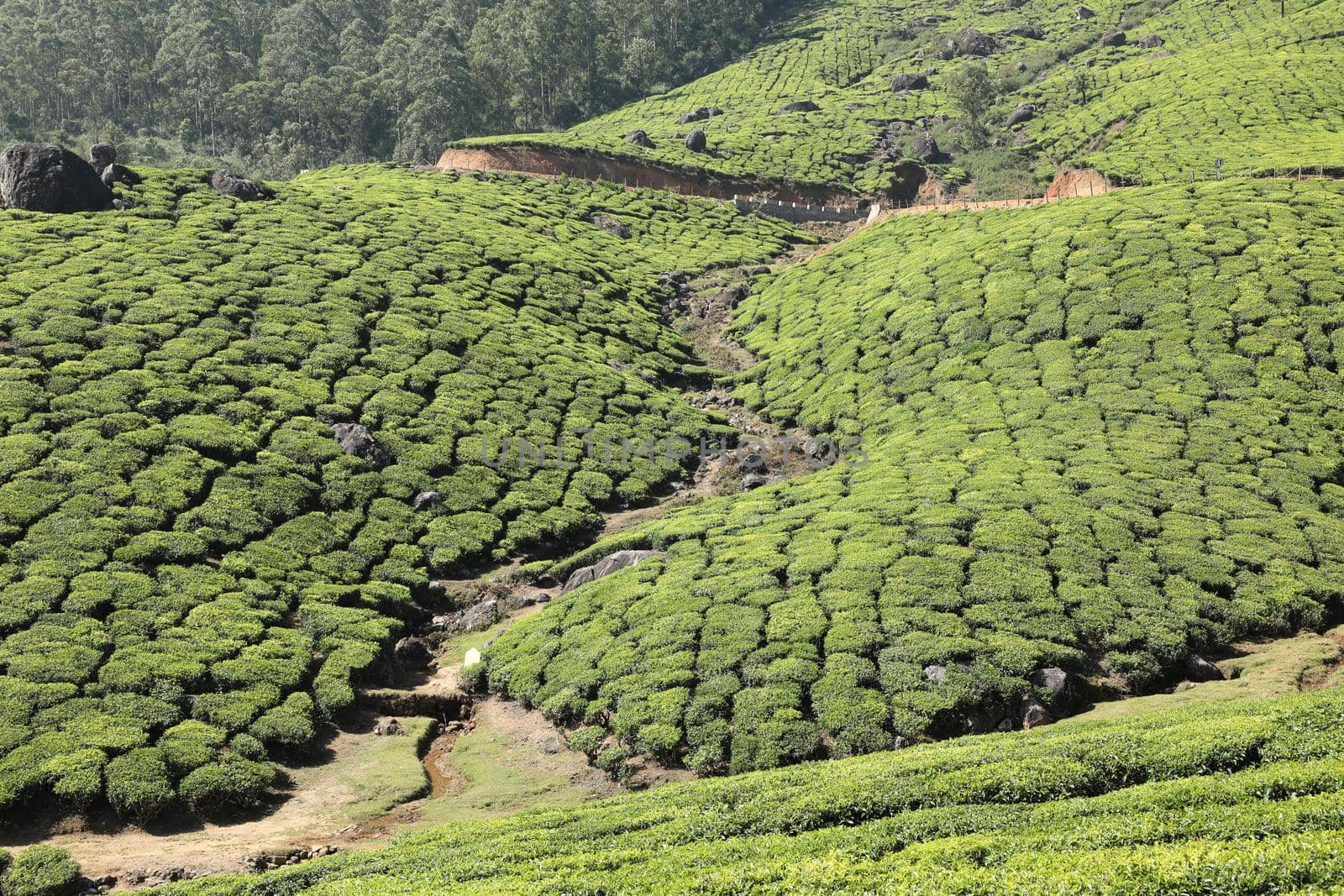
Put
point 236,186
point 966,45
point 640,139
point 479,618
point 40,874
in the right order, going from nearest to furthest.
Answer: point 40,874 < point 479,618 < point 236,186 < point 640,139 < point 966,45

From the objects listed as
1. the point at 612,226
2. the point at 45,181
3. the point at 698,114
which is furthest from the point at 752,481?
the point at 698,114

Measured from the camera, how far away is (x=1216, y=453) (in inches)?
1417

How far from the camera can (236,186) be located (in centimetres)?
6462

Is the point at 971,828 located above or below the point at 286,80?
below

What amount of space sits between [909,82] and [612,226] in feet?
225

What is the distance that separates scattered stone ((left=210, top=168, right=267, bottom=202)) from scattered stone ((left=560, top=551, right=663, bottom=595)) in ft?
144

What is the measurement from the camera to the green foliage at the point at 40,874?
20.0 m

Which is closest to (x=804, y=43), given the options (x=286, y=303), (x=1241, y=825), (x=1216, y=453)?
(x=286, y=303)

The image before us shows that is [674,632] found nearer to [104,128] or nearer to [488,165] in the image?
[488,165]

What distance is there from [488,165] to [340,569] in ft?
222

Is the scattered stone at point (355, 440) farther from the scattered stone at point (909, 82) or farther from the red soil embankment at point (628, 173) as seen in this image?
the scattered stone at point (909, 82)

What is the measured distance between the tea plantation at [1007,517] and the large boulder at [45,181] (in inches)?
1656

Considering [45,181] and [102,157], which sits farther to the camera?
[102,157]

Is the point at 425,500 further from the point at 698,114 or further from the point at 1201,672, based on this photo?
the point at 698,114
